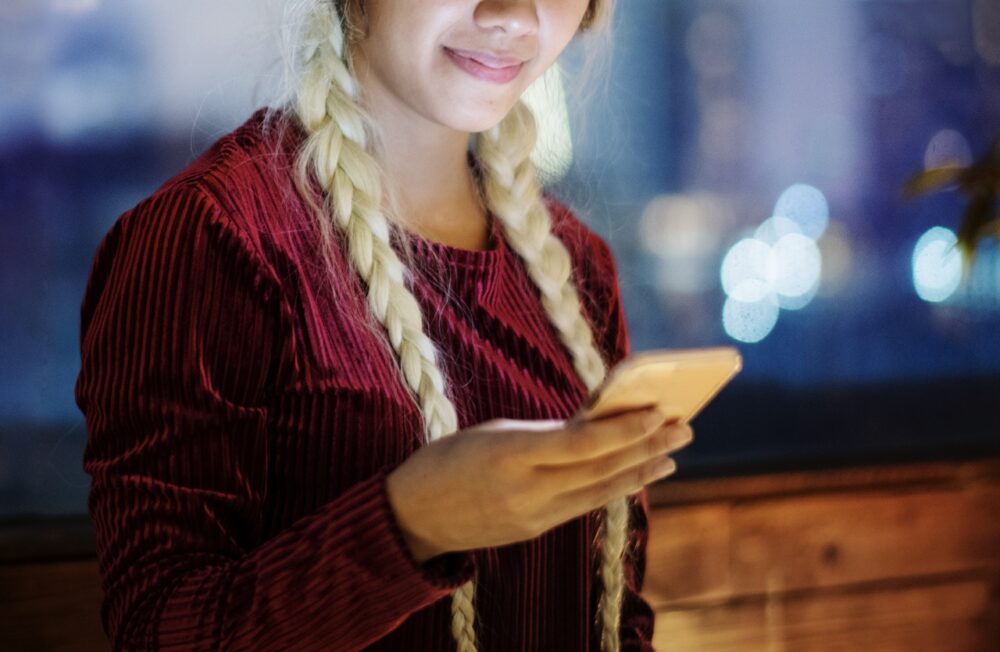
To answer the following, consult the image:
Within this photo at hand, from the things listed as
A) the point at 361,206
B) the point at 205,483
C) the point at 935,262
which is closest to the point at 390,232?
the point at 361,206

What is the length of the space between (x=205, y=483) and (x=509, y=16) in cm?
45

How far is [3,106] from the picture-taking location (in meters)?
1.41

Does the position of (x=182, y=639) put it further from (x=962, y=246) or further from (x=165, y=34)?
(x=962, y=246)

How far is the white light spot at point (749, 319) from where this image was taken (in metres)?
1.91

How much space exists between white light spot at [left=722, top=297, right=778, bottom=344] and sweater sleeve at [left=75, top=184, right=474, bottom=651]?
48.1 inches

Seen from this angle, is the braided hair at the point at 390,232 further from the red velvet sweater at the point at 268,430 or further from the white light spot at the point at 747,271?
the white light spot at the point at 747,271

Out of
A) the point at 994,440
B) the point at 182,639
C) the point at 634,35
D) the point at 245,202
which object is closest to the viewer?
the point at 182,639

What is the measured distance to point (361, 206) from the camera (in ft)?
3.09

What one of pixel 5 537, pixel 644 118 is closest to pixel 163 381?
pixel 5 537

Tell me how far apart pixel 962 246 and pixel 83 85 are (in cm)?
146

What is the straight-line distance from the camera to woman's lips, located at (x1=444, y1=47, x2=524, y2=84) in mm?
912

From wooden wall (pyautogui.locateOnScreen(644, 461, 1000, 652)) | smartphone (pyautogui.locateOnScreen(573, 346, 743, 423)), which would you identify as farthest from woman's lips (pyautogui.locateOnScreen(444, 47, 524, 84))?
wooden wall (pyautogui.locateOnScreen(644, 461, 1000, 652))

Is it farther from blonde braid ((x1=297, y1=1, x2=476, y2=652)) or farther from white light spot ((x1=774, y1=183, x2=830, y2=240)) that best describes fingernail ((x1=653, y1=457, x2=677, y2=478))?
white light spot ((x1=774, y1=183, x2=830, y2=240))

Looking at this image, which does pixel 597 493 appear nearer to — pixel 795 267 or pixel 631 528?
pixel 631 528
